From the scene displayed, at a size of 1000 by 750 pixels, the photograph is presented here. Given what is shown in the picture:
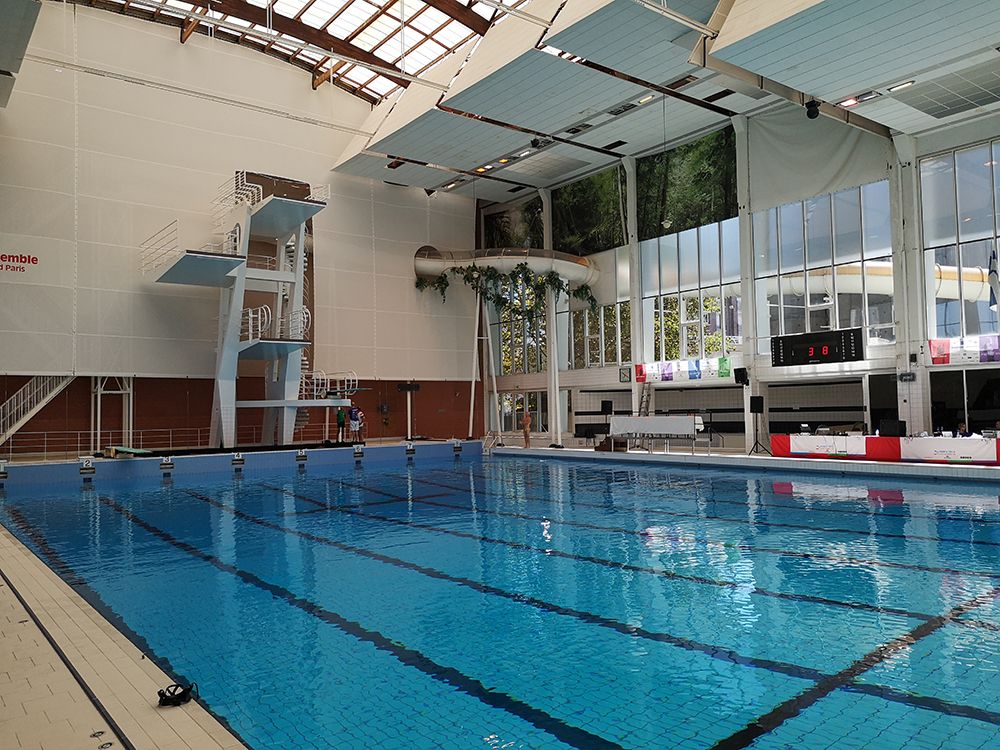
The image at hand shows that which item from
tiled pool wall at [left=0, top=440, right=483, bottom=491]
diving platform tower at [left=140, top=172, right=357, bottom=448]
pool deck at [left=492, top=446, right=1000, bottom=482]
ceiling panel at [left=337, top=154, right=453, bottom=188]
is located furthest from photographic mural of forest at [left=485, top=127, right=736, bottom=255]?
tiled pool wall at [left=0, top=440, right=483, bottom=491]

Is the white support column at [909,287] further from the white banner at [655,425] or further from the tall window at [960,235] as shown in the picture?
the white banner at [655,425]

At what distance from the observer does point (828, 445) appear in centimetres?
1350

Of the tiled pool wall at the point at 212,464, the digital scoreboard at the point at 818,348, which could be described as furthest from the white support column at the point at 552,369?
the digital scoreboard at the point at 818,348

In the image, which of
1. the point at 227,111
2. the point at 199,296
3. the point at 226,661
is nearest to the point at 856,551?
the point at 226,661

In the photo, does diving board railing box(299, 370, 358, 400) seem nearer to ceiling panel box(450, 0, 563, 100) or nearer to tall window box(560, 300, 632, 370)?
tall window box(560, 300, 632, 370)

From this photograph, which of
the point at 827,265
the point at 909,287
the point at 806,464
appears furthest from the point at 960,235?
the point at 806,464

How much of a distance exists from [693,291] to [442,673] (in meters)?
16.8

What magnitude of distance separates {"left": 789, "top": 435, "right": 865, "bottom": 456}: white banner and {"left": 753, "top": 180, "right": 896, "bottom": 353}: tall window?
10.1 ft

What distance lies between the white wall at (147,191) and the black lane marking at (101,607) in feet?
34.8

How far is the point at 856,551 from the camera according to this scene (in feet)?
21.4

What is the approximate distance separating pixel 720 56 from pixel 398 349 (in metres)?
14.1

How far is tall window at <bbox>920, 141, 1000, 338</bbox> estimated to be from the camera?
13664mm

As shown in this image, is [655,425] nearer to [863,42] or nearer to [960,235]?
[960,235]

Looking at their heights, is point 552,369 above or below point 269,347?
below
